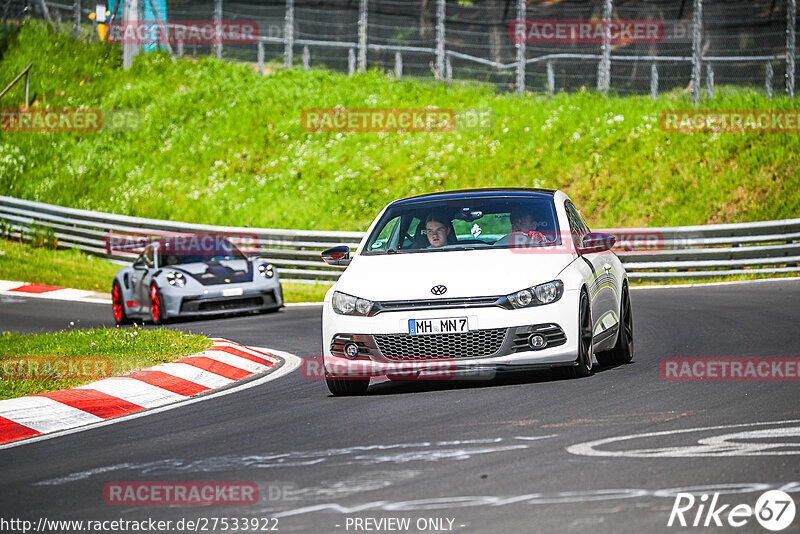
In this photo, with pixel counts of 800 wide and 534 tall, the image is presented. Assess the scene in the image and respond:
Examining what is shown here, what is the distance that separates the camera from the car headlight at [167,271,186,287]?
17.1 meters

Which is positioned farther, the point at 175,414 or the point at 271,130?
the point at 271,130

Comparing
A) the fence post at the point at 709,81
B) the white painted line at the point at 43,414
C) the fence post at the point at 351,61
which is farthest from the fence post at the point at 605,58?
the white painted line at the point at 43,414

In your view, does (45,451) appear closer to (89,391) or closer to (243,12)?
(89,391)

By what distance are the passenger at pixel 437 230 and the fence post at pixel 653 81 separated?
16.8m

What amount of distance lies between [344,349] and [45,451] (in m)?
2.36

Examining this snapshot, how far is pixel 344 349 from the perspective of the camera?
8570 millimetres

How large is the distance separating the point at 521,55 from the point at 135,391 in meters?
19.0

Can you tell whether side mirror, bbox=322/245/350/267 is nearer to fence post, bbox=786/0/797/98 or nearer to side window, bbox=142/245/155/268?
side window, bbox=142/245/155/268

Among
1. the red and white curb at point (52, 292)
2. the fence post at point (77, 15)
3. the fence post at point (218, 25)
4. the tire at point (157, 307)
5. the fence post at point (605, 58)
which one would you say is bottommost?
the red and white curb at point (52, 292)

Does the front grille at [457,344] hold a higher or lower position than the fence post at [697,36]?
lower

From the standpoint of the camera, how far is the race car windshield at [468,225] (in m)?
9.33

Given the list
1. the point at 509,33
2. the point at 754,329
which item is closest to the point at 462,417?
the point at 754,329

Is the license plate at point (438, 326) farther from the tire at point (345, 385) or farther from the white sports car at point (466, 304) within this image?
the tire at point (345, 385)

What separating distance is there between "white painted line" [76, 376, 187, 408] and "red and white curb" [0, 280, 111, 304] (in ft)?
36.4
